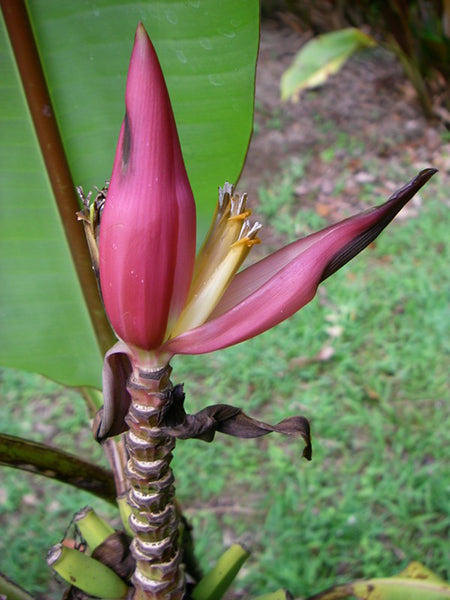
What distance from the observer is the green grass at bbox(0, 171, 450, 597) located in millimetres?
1309

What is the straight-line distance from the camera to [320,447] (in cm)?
149

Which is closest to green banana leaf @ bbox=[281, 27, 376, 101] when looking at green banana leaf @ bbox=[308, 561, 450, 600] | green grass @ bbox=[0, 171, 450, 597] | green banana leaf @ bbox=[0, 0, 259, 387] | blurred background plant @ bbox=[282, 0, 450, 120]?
blurred background plant @ bbox=[282, 0, 450, 120]

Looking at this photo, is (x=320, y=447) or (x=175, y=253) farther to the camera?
(x=320, y=447)

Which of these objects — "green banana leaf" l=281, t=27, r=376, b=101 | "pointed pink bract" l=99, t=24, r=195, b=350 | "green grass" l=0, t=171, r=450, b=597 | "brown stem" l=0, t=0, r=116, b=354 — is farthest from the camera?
"green banana leaf" l=281, t=27, r=376, b=101

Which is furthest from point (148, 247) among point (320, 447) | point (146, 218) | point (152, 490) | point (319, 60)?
point (319, 60)

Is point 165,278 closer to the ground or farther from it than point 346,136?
farther from it

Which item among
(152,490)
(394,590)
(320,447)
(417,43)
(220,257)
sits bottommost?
(320,447)

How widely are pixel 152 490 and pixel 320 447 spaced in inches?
42.6

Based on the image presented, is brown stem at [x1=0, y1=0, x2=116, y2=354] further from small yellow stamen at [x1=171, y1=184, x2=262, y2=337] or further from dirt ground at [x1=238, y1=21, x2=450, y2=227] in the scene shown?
dirt ground at [x1=238, y1=21, x2=450, y2=227]

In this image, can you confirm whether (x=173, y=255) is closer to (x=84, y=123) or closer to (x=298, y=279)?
(x=298, y=279)

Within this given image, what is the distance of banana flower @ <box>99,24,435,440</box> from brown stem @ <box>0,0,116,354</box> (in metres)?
0.22

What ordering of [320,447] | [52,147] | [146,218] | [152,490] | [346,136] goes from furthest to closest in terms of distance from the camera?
[346,136] < [320,447] < [52,147] < [152,490] < [146,218]

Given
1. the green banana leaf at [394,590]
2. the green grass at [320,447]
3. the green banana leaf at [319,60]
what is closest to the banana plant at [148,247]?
the green banana leaf at [394,590]

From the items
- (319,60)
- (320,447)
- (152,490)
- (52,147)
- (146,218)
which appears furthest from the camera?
(319,60)
